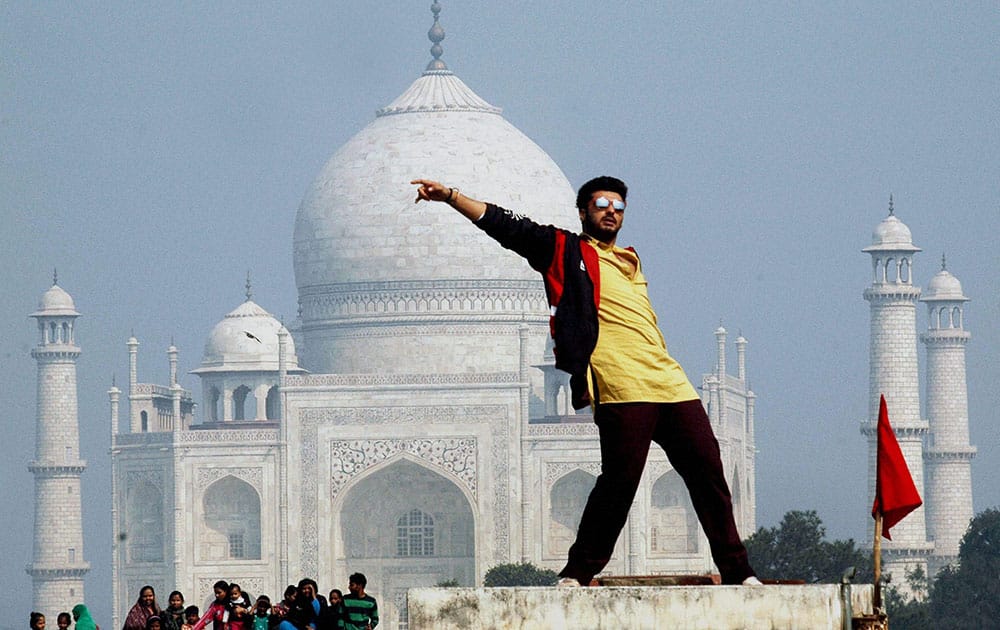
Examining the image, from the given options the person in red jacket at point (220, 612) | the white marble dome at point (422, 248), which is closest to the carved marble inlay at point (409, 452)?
the white marble dome at point (422, 248)

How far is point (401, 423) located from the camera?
49.2 meters

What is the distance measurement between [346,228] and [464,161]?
296 cm

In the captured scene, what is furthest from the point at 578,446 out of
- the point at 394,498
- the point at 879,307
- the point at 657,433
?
the point at 657,433

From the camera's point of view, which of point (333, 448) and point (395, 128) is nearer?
point (333, 448)

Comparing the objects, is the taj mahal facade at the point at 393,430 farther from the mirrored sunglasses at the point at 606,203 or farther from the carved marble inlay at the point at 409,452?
the mirrored sunglasses at the point at 606,203

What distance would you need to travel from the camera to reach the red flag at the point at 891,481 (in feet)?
25.3

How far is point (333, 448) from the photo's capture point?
49.2 m

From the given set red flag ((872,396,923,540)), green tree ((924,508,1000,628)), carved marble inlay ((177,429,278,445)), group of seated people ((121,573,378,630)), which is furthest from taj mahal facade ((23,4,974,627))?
red flag ((872,396,923,540))

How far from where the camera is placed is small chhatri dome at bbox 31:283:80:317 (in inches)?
2173

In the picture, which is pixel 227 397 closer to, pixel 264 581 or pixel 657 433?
pixel 264 581

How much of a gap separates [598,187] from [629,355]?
1.82ft

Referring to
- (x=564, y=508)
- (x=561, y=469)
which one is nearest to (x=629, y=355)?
(x=561, y=469)

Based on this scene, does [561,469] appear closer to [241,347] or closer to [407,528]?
[407,528]

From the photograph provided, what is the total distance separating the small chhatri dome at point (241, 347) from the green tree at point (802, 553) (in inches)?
489
